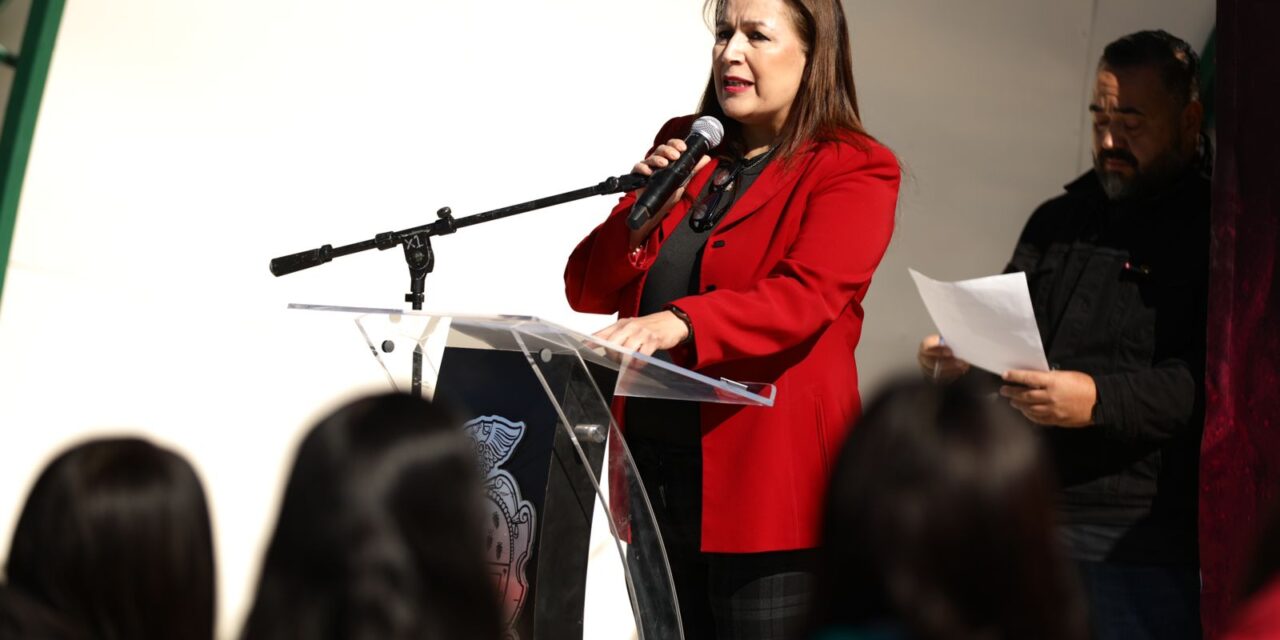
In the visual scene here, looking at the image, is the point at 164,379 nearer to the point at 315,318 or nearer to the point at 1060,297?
the point at 315,318

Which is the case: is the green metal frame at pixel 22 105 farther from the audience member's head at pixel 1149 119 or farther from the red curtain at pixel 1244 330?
the red curtain at pixel 1244 330

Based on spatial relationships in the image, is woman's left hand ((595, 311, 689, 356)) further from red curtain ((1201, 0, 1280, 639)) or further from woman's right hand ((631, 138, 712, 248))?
red curtain ((1201, 0, 1280, 639))

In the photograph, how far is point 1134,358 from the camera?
2.90 metres

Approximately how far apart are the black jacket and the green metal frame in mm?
2371

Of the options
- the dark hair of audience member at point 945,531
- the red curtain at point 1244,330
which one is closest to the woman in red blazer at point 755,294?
the red curtain at point 1244,330

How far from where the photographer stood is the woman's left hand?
206 centimetres

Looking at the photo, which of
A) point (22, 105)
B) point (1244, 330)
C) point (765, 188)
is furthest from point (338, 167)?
point (1244, 330)

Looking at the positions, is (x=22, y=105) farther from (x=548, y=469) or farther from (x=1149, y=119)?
(x=1149, y=119)

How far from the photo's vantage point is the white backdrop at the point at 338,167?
3.38 meters

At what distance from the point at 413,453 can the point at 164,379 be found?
2474 millimetres

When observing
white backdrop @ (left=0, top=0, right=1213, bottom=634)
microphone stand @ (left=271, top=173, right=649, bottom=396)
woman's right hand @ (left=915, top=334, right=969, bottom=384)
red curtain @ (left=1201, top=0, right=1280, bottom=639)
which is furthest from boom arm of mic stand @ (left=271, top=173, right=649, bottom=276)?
red curtain @ (left=1201, top=0, right=1280, bottom=639)

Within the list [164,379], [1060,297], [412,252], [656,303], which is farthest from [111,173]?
[1060,297]

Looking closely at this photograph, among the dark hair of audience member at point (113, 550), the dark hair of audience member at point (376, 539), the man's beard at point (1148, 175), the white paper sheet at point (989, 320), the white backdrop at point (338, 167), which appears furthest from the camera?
the white backdrop at point (338, 167)

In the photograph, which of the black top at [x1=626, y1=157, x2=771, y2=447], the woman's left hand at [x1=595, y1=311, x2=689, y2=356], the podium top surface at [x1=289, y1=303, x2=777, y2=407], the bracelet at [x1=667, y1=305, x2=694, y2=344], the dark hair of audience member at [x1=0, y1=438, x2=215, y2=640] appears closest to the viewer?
the dark hair of audience member at [x1=0, y1=438, x2=215, y2=640]
